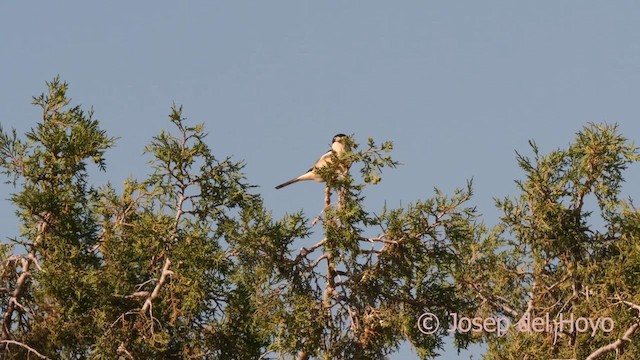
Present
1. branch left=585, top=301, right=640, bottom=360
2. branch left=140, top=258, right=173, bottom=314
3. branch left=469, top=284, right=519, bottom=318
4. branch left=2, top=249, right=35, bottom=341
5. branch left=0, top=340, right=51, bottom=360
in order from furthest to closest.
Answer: branch left=469, top=284, right=519, bottom=318 → branch left=2, top=249, right=35, bottom=341 → branch left=140, top=258, right=173, bottom=314 → branch left=0, top=340, right=51, bottom=360 → branch left=585, top=301, right=640, bottom=360

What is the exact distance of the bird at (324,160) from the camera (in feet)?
63.0

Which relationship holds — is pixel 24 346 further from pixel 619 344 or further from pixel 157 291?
pixel 619 344

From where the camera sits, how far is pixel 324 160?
66.3 feet

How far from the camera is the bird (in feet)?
63.0

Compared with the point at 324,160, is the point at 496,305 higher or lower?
lower

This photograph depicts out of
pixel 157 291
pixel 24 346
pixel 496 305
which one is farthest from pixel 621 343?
pixel 24 346

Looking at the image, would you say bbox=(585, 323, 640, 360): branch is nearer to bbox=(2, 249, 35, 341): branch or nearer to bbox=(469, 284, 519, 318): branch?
bbox=(469, 284, 519, 318): branch

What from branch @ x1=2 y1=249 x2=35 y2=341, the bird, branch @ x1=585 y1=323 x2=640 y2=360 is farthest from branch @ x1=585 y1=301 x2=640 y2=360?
branch @ x1=2 y1=249 x2=35 y2=341

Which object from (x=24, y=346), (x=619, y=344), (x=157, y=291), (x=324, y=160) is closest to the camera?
(x=619, y=344)

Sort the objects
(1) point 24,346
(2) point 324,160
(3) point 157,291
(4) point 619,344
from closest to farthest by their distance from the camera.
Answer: (4) point 619,344 < (1) point 24,346 < (3) point 157,291 < (2) point 324,160

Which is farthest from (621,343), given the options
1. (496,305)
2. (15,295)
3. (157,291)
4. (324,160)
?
(15,295)

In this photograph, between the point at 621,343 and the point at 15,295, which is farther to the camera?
the point at 15,295

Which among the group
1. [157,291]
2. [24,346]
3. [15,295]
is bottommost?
[24,346]

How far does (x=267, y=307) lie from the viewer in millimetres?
18938
